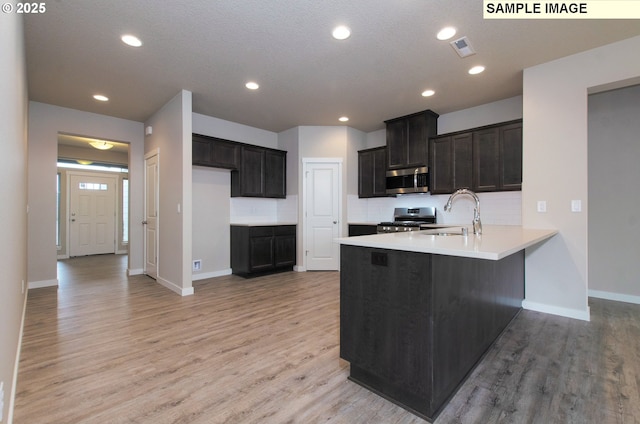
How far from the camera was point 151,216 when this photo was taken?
16.0 feet

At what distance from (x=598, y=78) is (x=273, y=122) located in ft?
14.1

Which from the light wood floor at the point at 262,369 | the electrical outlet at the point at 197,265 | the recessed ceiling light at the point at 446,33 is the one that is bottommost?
the light wood floor at the point at 262,369

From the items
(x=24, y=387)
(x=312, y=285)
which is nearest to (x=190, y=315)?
(x=24, y=387)

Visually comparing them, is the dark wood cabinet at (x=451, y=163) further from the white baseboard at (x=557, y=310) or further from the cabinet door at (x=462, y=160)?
the white baseboard at (x=557, y=310)

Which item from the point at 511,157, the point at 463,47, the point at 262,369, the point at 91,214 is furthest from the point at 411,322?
the point at 91,214

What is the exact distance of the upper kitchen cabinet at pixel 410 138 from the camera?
15.3ft

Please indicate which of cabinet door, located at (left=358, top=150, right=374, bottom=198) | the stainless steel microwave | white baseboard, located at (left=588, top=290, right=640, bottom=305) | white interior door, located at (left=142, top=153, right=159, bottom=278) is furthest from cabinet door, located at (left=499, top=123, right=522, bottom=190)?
white interior door, located at (left=142, top=153, right=159, bottom=278)

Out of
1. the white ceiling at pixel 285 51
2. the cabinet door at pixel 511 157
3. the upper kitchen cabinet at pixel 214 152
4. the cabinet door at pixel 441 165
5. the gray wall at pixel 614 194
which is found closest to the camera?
the white ceiling at pixel 285 51

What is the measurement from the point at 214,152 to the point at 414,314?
163 inches

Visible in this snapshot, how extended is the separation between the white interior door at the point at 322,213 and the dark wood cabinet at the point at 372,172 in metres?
0.47

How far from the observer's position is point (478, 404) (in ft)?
5.48

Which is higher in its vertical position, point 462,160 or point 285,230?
point 462,160

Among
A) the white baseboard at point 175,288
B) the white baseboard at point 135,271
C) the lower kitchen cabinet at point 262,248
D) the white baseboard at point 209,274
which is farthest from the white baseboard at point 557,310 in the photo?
the white baseboard at point 135,271

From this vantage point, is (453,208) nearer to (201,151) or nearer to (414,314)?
(414,314)
